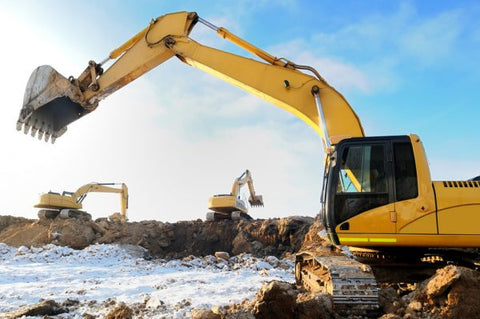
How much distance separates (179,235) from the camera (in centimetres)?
2017

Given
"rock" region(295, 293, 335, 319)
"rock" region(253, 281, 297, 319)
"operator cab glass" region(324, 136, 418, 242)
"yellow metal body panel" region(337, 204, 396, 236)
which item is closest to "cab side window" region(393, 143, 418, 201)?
"operator cab glass" region(324, 136, 418, 242)

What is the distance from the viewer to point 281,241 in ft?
54.4

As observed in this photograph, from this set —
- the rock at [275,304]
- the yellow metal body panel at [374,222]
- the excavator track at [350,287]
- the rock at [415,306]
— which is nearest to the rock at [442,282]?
the rock at [415,306]

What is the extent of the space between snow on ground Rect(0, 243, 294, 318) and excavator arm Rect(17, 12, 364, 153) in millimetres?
3670

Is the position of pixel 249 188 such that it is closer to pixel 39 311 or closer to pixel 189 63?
pixel 189 63

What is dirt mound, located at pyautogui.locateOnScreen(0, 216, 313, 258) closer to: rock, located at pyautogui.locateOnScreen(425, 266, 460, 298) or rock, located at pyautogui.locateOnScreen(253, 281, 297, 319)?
rock, located at pyautogui.locateOnScreen(425, 266, 460, 298)

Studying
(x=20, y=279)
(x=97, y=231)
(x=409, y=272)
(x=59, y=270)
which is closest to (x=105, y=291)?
(x=20, y=279)

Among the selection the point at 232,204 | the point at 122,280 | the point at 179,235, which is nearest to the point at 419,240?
the point at 122,280

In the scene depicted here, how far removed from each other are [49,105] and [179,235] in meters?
12.5

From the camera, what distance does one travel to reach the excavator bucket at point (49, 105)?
8672mm

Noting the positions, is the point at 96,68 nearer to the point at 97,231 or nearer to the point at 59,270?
the point at 59,270

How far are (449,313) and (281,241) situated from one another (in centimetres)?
1306

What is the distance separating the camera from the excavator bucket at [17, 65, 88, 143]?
867 centimetres

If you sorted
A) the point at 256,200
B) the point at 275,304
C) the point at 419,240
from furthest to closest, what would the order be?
the point at 256,200 → the point at 419,240 → the point at 275,304
